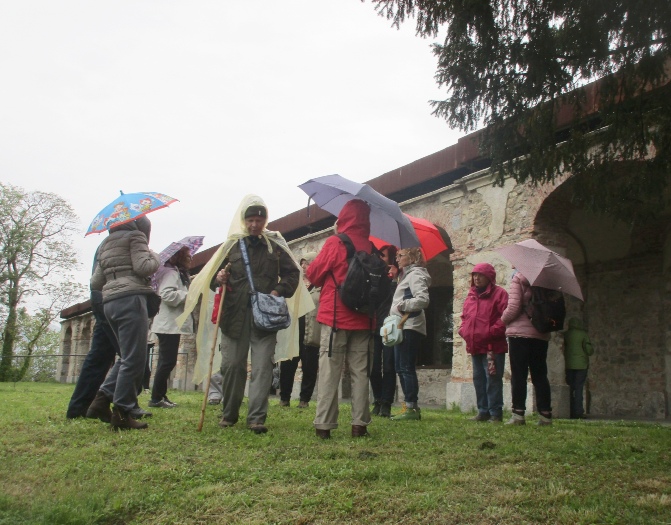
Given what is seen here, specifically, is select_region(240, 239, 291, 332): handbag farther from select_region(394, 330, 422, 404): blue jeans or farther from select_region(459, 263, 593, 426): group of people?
select_region(459, 263, 593, 426): group of people

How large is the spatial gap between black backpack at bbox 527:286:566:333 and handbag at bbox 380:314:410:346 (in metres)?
1.16

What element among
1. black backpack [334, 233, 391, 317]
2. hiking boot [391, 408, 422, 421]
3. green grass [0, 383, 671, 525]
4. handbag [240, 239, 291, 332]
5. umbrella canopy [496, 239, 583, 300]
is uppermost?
umbrella canopy [496, 239, 583, 300]

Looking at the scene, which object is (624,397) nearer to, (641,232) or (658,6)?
(641,232)

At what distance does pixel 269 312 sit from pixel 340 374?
70cm

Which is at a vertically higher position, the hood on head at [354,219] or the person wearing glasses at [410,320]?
the hood on head at [354,219]

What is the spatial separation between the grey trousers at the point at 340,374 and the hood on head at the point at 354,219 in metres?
0.78

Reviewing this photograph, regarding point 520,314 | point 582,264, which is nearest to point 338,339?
point 520,314

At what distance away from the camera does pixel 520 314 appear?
6266 millimetres

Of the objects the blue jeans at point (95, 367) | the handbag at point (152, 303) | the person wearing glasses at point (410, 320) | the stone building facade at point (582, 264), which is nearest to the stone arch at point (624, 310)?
the stone building facade at point (582, 264)

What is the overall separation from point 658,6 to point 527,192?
5226mm

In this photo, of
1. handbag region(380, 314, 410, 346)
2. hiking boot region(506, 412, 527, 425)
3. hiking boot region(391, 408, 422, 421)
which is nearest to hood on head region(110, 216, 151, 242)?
handbag region(380, 314, 410, 346)

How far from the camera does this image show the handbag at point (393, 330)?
6316 millimetres

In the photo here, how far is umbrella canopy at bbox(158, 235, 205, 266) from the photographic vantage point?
7.46 m

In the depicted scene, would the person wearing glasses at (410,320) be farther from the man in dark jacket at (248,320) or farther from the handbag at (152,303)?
the handbag at (152,303)
